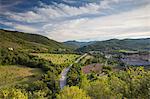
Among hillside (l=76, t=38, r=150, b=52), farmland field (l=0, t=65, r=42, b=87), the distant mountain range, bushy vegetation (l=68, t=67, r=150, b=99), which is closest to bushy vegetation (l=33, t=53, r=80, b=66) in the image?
farmland field (l=0, t=65, r=42, b=87)

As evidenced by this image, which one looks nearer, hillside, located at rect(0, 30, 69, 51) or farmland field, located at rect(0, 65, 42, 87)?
farmland field, located at rect(0, 65, 42, 87)

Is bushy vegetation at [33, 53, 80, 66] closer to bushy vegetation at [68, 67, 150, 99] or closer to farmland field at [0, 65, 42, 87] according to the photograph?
farmland field at [0, 65, 42, 87]

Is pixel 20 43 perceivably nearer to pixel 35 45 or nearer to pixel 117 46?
pixel 35 45

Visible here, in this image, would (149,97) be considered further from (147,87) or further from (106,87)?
(106,87)

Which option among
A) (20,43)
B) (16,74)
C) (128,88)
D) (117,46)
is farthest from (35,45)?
(128,88)

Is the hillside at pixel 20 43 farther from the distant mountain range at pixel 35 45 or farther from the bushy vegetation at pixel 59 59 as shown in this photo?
the bushy vegetation at pixel 59 59

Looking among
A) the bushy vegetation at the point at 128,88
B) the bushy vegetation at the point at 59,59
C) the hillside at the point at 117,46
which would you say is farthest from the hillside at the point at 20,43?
the bushy vegetation at the point at 128,88

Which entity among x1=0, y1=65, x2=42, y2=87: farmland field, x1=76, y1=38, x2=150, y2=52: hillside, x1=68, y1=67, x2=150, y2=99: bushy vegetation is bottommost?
x1=0, y1=65, x2=42, y2=87: farmland field

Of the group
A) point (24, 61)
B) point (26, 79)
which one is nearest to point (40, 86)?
point (26, 79)
